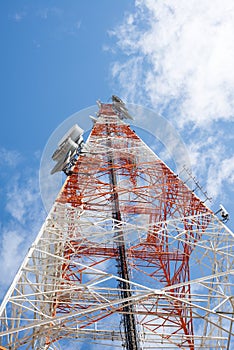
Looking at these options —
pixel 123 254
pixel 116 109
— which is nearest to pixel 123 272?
pixel 123 254

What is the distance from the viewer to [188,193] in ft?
49.0

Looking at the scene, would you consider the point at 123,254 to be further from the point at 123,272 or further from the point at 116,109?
the point at 116,109

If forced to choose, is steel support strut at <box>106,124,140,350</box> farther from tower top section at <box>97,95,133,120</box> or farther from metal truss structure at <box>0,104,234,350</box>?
tower top section at <box>97,95,133,120</box>

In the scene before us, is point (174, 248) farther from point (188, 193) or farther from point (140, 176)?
point (140, 176)

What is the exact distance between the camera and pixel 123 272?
12914 millimetres

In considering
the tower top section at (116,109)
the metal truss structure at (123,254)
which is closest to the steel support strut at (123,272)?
the metal truss structure at (123,254)

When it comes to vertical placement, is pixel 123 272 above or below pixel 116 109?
below

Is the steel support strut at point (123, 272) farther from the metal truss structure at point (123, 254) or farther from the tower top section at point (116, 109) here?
the tower top section at point (116, 109)

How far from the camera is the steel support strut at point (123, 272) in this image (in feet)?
35.1

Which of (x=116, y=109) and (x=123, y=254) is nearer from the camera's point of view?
(x=123, y=254)

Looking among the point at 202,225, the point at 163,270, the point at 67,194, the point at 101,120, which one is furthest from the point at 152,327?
the point at 101,120

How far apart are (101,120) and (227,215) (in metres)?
13.2

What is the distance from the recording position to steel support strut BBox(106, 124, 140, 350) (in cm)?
1071

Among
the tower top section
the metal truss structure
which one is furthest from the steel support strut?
the tower top section
